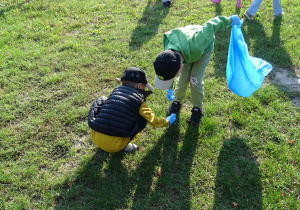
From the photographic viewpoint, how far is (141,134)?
3146 mm

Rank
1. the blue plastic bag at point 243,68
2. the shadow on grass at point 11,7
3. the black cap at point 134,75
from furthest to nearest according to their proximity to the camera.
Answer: the shadow on grass at point 11,7
the blue plastic bag at point 243,68
the black cap at point 134,75

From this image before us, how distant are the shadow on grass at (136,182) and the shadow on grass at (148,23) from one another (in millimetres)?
2467

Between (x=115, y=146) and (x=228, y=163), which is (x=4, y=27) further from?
(x=228, y=163)

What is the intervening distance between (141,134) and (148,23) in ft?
10.2

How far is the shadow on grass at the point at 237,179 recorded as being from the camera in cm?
240

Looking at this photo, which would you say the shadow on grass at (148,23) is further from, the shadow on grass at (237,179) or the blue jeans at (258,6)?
the shadow on grass at (237,179)

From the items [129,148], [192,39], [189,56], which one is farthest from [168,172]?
[192,39]

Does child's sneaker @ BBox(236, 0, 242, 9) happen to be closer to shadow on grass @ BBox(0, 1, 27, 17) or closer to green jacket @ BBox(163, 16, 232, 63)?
green jacket @ BBox(163, 16, 232, 63)

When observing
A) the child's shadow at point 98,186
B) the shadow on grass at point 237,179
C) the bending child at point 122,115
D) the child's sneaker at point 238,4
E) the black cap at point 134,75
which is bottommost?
the child's shadow at point 98,186

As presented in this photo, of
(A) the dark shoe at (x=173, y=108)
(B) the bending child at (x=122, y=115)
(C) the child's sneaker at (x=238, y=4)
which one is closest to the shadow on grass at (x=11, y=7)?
(B) the bending child at (x=122, y=115)

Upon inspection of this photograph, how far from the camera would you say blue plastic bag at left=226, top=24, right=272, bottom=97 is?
284 centimetres

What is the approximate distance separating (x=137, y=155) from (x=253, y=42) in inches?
124

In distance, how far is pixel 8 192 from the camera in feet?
8.46

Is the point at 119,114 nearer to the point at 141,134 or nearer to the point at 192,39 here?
the point at 141,134
